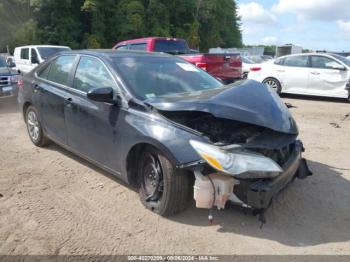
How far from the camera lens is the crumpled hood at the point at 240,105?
3.33m

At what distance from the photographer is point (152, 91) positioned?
401 cm

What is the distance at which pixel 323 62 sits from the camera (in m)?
11.0

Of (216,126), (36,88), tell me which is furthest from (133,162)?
(36,88)

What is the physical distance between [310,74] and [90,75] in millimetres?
8658

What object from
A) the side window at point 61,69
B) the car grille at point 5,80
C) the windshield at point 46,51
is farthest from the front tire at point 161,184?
the windshield at point 46,51

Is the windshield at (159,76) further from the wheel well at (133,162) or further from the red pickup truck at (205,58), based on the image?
the red pickup truck at (205,58)

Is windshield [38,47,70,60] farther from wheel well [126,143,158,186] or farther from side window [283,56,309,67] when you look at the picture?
wheel well [126,143,158,186]

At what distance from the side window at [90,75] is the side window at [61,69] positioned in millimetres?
273

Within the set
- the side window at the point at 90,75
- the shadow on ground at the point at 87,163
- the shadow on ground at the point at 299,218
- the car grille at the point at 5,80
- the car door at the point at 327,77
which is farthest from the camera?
the car door at the point at 327,77

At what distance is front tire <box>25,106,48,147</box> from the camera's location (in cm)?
564

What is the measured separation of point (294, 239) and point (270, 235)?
22cm

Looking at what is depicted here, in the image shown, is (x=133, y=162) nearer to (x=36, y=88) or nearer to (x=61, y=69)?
(x=61, y=69)

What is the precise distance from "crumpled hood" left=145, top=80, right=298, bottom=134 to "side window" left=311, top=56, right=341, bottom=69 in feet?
26.5

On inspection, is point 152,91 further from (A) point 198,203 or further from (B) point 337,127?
(B) point 337,127
